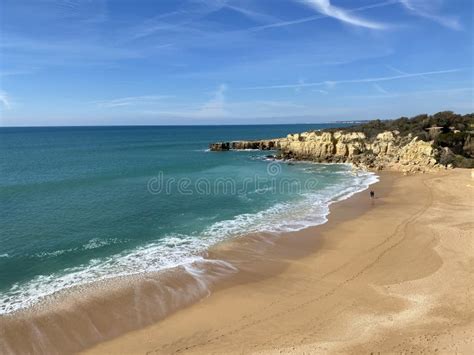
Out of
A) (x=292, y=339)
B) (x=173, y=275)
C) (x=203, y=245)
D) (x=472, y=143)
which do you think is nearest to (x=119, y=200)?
(x=203, y=245)

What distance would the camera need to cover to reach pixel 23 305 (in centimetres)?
1315

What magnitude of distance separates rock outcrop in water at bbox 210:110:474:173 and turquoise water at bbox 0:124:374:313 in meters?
5.96

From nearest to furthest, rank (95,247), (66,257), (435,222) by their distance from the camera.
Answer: (66,257)
(95,247)
(435,222)

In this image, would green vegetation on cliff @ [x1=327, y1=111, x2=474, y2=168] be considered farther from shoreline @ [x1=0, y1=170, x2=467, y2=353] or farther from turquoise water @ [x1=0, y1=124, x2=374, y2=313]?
shoreline @ [x1=0, y1=170, x2=467, y2=353]

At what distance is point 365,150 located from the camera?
52.5 m

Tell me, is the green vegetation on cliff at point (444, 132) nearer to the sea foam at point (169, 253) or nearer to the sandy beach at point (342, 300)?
the sea foam at point (169, 253)

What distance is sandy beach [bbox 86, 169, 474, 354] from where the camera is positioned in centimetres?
1058

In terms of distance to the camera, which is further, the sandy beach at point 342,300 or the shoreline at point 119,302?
the shoreline at point 119,302

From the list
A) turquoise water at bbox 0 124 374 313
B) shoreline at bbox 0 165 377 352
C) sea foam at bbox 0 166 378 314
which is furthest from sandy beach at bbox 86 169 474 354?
turquoise water at bbox 0 124 374 313

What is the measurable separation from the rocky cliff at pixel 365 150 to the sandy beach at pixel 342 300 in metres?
23.0

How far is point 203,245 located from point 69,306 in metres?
7.40

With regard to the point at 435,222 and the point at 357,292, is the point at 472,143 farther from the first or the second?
the point at 357,292

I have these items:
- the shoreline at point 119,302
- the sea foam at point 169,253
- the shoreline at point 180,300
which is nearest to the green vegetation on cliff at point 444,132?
the sea foam at point 169,253

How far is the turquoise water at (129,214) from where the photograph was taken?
16375 mm
